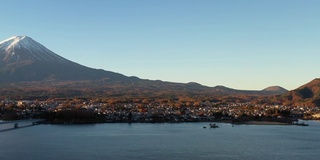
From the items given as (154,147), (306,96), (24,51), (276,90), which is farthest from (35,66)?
(276,90)

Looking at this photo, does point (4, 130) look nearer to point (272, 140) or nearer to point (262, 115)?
point (272, 140)

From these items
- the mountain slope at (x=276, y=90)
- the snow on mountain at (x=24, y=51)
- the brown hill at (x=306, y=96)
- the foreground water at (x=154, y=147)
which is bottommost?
the foreground water at (x=154, y=147)

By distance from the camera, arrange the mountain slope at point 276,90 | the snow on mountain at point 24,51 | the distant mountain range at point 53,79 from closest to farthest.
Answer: the distant mountain range at point 53,79
the snow on mountain at point 24,51
the mountain slope at point 276,90

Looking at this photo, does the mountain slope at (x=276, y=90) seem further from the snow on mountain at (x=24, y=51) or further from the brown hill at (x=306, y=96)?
the snow on mountain at (x=24, y=51)

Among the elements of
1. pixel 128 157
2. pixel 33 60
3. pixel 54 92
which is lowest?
pixel 128 157

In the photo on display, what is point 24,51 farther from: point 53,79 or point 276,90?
point 276,90

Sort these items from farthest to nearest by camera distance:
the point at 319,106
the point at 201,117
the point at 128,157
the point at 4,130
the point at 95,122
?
1. the point at 319,106
2. the point at 201,117
3. the point at 95,122
4. the point at 4,130
5. the point at 128,157

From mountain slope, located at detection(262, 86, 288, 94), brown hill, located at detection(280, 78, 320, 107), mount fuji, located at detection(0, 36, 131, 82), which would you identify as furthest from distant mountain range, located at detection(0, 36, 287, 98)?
mountain slope, located at detection(262, 86, 288, 94)

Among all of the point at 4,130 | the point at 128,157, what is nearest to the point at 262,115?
the point at 4,130

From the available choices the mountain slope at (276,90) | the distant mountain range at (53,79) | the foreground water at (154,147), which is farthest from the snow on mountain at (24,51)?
the foreground water at (154,147)
